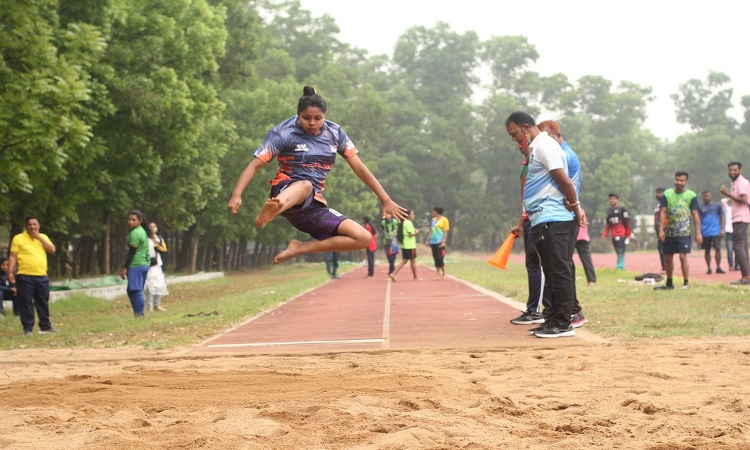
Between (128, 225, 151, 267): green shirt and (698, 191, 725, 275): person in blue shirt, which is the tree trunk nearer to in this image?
(128, 225, 151, 267): green shirt

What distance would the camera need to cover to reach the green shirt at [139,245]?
1445 cm

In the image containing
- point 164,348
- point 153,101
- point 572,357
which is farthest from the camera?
point 153,101

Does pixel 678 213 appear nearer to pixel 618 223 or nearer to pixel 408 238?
pixel 618 223

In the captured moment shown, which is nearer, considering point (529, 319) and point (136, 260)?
point (529, 319)

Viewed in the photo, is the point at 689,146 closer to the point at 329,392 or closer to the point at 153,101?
the point at 153,101

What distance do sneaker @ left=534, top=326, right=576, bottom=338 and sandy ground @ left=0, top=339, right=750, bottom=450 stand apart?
941 millimetres

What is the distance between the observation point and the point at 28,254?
41.7 feet

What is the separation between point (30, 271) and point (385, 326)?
17.5 feet

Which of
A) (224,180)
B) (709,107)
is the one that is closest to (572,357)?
(224,180)

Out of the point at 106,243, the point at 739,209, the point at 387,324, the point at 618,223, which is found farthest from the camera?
the point at 106,243

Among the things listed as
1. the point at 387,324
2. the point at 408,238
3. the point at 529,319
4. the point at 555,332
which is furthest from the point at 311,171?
the point at 408,238

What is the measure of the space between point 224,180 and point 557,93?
6709cm

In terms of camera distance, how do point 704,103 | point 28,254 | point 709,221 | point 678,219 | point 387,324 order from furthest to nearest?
point 704,103 → point 709,221 → point 678,219 → point 28,254 → point 387,324

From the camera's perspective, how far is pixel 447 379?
635 cm
